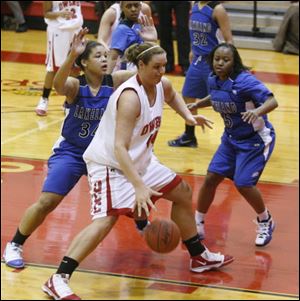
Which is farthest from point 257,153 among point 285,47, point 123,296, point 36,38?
point 36,38

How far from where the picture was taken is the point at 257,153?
7430 mm

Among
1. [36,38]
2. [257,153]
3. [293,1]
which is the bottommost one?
[36,38]

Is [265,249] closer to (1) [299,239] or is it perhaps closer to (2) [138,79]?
(1) [299,239]

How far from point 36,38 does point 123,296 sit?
11.7 m

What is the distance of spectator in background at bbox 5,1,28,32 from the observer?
1770cm

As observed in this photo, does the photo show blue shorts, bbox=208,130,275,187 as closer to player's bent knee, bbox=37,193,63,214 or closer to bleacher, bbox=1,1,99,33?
player's bent knee, bbox=37,193,63,214

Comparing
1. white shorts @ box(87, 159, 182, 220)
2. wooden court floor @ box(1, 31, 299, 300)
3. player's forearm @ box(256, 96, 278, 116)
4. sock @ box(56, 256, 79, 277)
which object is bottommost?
wooden court floor @ box(1, 31, 299, 300)

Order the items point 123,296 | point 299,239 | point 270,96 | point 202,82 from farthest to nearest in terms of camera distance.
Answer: point 202,82 → point 299,239 → point 270,96 → point 123,296

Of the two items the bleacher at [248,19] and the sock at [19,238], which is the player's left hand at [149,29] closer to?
the sock at [19,238]

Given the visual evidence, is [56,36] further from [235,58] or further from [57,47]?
[235,58]

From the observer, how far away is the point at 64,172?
6.78m

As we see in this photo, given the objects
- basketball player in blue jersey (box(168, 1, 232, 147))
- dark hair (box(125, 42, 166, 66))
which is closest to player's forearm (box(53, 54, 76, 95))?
dark hair (box(125, 42, 166, 66))

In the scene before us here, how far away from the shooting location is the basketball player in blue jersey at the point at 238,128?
735 cm

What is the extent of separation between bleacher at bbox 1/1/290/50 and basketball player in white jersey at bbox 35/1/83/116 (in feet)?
16.8
